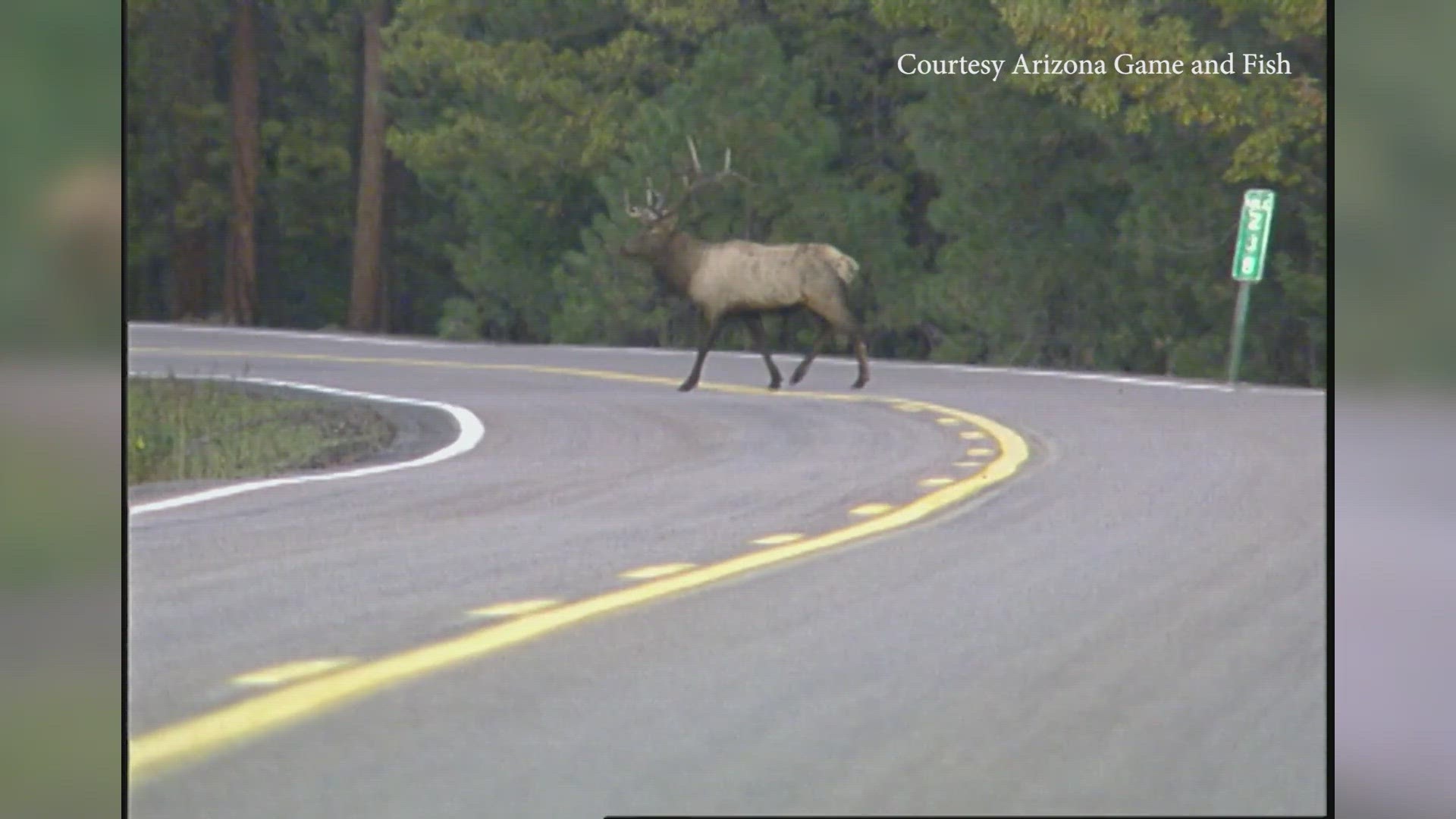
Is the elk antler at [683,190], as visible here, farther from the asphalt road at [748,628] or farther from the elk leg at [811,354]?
the elk leg at [811,354]

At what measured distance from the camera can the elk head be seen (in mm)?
6898

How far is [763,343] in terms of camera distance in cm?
1189

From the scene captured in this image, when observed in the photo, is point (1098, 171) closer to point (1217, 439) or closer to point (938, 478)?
point (1217, 439)

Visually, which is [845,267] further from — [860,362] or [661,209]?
[860,362]

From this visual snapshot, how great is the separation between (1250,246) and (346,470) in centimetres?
350

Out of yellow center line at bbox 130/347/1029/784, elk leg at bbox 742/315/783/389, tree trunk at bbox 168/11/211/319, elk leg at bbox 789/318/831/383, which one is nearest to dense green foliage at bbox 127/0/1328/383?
tree trunk at bbox 168/11/211/319

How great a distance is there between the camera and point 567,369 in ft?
28.4

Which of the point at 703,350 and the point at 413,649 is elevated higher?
the point at 703,350

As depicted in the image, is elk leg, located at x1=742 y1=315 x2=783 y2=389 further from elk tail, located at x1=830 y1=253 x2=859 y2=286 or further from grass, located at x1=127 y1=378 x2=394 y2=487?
grass, located at x1=127 y1=378 x2=394 y2=487

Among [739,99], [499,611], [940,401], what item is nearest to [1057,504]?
[739,99]

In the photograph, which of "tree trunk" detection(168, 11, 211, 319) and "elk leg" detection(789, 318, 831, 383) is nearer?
"tree trunk" detection(168, 11, 211, 319)

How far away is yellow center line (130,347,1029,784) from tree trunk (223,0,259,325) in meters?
0.18

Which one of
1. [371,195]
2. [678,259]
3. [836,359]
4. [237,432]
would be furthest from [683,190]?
[836,359]

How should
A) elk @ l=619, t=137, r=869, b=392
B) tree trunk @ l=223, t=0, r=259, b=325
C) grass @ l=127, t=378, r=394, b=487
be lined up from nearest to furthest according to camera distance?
tree trunk @ l=223, t=0, r=259, b=325 → grass @ l=127, t=378, r=394, b=487 → elk @ l=619, t=137, r=869, b=392
